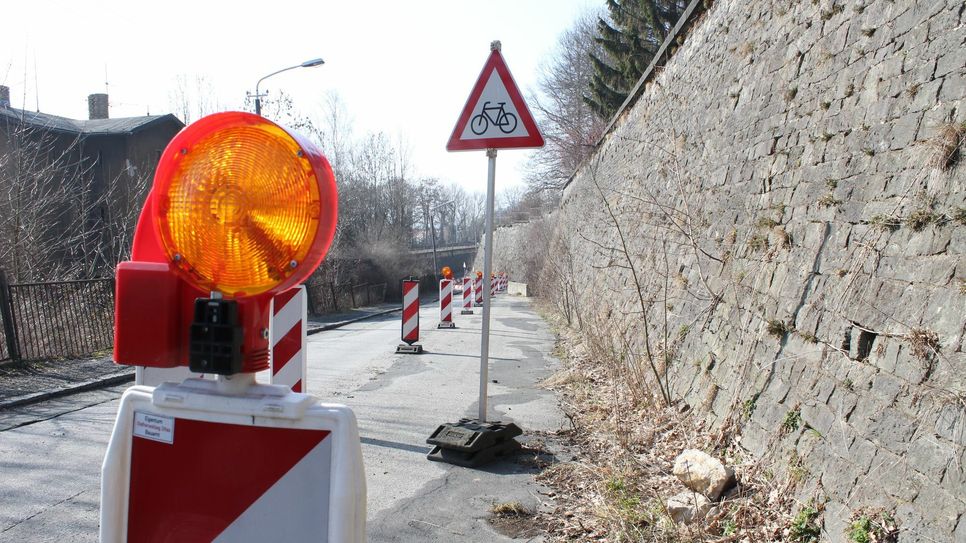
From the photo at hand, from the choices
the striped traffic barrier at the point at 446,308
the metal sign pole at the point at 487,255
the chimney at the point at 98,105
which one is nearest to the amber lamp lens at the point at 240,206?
the metal sign pole at the point at 487,255

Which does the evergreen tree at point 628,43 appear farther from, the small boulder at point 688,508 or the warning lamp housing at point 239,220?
the warning lamp housing at point 239,220

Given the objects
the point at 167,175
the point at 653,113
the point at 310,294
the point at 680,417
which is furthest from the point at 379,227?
the point at 167,175

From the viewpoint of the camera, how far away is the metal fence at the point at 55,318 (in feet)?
30.4

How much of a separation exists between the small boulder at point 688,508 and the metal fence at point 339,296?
18057 mm

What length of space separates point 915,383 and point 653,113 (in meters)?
9.06

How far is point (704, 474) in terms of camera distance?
404 cm

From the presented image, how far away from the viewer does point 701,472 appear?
13.3ft

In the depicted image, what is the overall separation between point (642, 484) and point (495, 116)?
299 cm

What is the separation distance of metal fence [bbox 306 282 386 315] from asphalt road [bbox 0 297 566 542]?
477 inches

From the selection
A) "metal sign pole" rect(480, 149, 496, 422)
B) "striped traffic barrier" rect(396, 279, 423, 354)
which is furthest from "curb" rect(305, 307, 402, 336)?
"metal sign pole" rect(480, 149, 496, 422)

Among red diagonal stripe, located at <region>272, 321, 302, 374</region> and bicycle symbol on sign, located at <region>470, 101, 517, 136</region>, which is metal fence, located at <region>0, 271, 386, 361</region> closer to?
red diagonal stripe, located at <region>272, 321, 302, 374</region>

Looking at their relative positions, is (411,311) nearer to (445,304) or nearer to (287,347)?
(445,304)

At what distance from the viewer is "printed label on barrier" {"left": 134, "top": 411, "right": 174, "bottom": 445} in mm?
1597

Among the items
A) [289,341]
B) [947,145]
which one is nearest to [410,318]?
[289,341]
